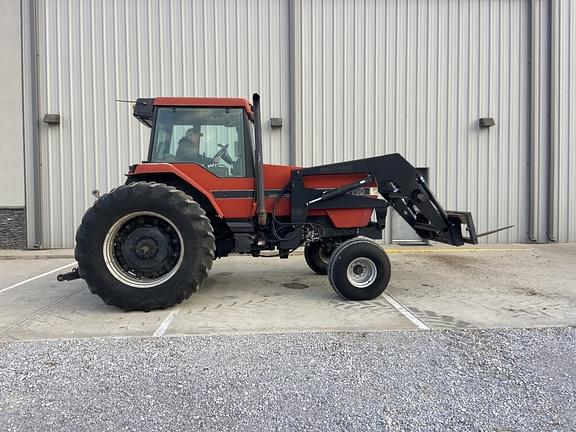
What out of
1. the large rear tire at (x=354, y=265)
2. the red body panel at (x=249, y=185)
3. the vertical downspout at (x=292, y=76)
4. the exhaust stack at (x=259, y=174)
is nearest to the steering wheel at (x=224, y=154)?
the red body panel at (x=249, y=185)

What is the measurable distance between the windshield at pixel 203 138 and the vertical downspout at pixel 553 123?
899 centimetres

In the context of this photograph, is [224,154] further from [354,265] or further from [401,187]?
[401,187]

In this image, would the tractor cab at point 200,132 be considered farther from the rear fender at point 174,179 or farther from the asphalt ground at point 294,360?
the asphalt ground at point 294,360

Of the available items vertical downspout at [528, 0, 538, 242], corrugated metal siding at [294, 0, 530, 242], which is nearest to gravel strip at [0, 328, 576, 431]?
corrugated metal siding at [294, 0, 530, 242]

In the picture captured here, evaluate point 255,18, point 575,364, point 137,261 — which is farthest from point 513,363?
point 255,18

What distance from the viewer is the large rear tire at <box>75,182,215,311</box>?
4.91 m

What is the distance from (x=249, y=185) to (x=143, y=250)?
1555 millimetres

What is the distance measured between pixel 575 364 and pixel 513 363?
1.67ft

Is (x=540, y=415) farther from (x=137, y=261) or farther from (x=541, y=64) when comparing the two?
(x=541, y=64)

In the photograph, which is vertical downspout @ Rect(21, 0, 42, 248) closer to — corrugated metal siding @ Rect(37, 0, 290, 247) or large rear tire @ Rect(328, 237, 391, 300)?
corrugated metal siding @ Rect(37, 0, 290, 247)

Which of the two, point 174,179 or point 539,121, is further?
point 539,121

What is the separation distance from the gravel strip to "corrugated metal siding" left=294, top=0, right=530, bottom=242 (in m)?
7.14

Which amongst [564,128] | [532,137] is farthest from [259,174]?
[564,128]

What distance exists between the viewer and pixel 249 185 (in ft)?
18.4
